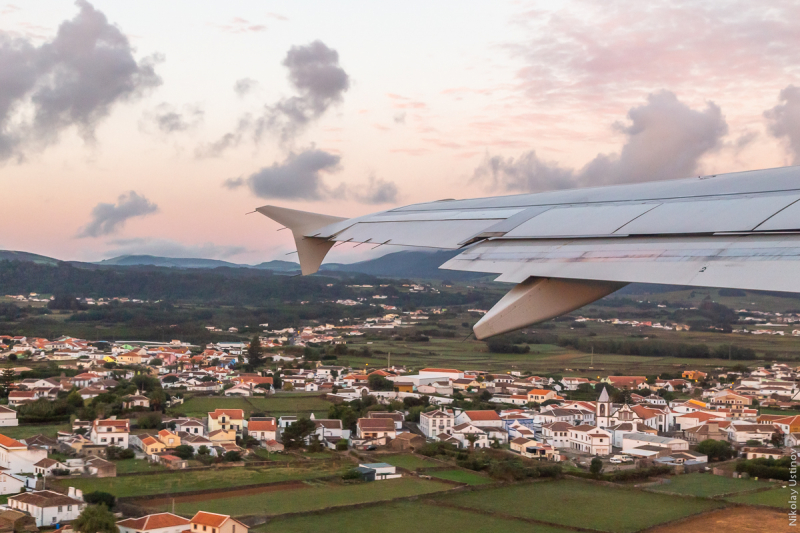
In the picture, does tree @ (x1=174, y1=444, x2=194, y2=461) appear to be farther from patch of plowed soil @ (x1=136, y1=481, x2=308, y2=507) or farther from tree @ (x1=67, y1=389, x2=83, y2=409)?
tree @ (x1=67, y1=389, x2=83, y2=409)

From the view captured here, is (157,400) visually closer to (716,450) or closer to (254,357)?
(254,357)

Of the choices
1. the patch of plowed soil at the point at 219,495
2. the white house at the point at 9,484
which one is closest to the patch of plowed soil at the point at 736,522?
the patch of plowed soil at the point at 219,495

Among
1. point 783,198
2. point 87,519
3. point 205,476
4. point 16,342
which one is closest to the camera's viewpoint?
point 783,198

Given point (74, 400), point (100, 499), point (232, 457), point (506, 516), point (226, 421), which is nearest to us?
point (100, 499)

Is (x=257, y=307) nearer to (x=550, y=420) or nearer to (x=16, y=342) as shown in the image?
(x=16, y=342)

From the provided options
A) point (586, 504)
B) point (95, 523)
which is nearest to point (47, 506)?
point (95, 523)

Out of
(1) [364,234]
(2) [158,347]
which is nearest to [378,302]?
(2) [158,347]
